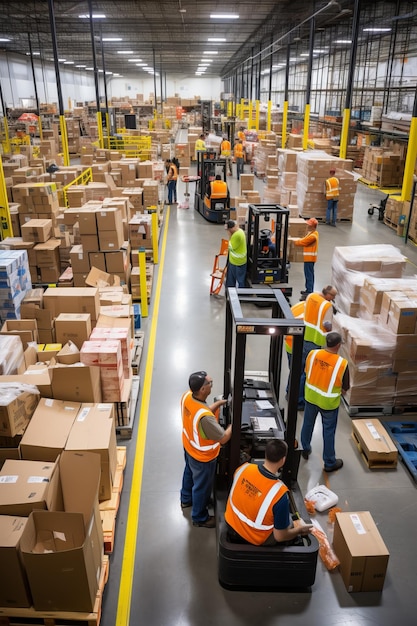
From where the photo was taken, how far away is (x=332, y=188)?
14812 mm

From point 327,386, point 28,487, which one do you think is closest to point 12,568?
point 28,487

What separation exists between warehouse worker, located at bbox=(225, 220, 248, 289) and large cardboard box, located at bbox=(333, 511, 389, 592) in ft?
18.5

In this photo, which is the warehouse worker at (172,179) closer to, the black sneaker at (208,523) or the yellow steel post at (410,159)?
the yellow steel post at (410,159)

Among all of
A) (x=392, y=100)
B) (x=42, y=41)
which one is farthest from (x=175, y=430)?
(x=42, y=41)

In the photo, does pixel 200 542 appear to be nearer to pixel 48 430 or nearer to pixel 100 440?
pixel 100 440

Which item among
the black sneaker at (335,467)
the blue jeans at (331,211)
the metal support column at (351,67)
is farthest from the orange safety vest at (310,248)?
the metal support column at (351,67)

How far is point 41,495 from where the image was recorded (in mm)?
3764

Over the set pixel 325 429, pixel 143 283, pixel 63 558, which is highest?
pixel 63 558

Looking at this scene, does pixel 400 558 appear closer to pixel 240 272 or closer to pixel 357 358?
pixel 357 358

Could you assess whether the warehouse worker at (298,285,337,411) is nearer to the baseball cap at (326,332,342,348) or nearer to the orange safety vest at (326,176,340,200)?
the baseball cap at (326,332,342,348)

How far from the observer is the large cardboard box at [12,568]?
3305 mm

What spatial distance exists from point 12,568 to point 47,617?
45 centimetres

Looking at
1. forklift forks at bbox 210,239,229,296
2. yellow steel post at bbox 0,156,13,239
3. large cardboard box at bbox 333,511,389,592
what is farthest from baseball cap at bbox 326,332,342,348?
yellow steel post at bbox 0,156,13,239

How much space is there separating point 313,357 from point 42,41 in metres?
35.0
